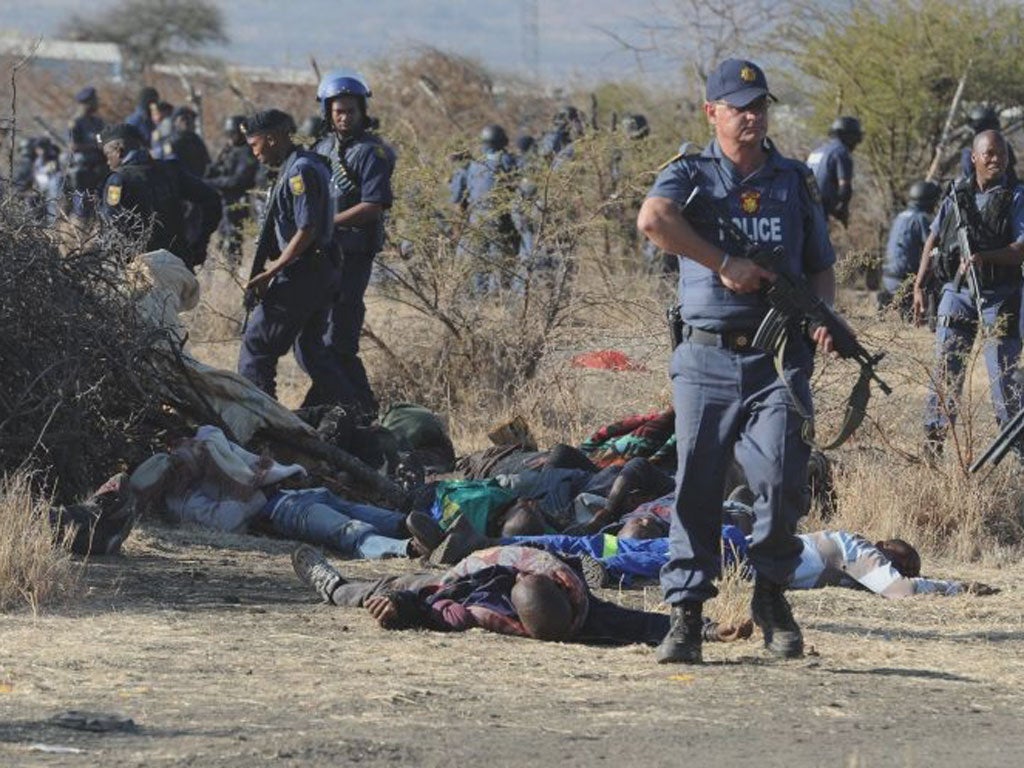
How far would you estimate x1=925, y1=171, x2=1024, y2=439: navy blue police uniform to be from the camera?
1024cm

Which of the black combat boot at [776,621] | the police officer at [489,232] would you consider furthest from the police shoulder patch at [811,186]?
the police officer at [489,232]

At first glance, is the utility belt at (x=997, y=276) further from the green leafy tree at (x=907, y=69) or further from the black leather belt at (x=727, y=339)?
the green leafy tree at (x=907, y=69)

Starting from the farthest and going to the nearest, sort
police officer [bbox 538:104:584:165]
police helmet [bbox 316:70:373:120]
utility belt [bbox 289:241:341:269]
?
1. police officer [bbox 538:104:584:165]
2. police helmet [bbox 316:70:373:120]
3. utility belt [bbox 289:241:341:269]

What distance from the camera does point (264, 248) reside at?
10.7 meters

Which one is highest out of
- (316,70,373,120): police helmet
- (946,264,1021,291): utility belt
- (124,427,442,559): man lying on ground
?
(316,70,373,120): police helmet

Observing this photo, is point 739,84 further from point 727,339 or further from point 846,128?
point 846,128

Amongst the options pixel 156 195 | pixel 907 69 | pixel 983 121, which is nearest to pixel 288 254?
pixel 156 195

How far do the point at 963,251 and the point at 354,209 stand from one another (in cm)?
310

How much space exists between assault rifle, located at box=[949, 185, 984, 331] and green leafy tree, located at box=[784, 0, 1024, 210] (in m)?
10.7

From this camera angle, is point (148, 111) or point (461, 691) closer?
point (461, 691)

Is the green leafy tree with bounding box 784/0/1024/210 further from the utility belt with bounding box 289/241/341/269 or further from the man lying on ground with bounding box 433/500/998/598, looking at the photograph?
the man lying on ground with bounding box 433/500/998/598

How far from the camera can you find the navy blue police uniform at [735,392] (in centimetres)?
618

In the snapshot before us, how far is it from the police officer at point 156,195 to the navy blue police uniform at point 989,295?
405 centimetres

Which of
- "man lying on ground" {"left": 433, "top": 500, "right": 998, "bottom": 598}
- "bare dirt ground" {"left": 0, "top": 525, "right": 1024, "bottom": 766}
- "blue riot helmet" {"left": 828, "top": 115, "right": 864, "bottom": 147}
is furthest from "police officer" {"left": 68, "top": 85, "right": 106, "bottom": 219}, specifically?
"blue riot helmet" {"left": 828, "top": 115, "right": 864, "bottom": 147}
